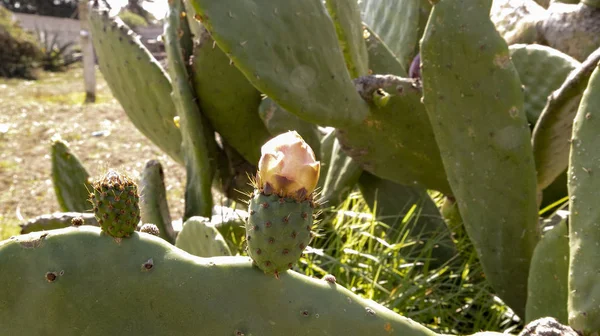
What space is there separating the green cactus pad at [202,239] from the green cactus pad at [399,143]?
51cm

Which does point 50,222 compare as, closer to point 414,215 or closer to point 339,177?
point 339,177

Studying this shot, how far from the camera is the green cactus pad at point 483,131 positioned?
1.24 m

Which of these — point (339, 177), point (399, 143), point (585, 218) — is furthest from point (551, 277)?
point (339, 177)

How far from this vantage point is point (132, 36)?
182 cm

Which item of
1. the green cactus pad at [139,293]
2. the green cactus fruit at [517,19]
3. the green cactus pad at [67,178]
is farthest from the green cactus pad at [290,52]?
the green cactus fruit at [517,19]

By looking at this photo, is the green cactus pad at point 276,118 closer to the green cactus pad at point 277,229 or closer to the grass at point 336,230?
the grass at point 336,230

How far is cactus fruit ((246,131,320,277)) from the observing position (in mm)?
610

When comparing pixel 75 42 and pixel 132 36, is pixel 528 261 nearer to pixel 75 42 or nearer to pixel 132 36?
pixel 132 36

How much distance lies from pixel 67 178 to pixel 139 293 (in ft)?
4.39

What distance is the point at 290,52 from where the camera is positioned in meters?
1.34

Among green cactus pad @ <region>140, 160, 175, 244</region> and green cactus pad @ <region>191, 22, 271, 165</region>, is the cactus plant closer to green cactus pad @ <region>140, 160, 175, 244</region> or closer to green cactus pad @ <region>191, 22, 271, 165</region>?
green cactus pad @ <region>191, 22, 271, 165</region>

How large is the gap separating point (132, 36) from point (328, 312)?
138cm

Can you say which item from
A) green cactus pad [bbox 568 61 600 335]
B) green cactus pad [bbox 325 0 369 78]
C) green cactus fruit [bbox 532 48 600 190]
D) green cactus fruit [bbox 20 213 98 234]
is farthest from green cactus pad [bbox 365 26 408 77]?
green cactus fruit [bbox 20 213 98 234]

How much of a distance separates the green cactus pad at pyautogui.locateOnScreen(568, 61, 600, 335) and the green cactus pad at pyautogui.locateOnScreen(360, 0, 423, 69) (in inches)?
36.3
